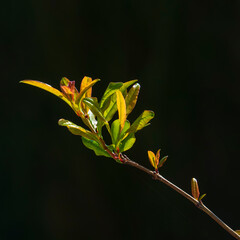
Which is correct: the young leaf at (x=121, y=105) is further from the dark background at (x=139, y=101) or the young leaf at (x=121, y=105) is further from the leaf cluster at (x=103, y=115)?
the dark background at (x=139, y=101)

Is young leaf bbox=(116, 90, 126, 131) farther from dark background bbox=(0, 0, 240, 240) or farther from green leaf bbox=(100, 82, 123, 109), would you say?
dark background bbox=(0, 0, 240, 240)

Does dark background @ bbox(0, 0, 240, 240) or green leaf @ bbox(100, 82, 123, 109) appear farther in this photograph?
dark background @ bbox(0, 0, 240, 240)

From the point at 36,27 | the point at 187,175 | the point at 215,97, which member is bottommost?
the point at 187,175

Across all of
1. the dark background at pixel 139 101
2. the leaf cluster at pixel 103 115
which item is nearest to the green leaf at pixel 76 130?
the leaf cluster at pixel 103 115

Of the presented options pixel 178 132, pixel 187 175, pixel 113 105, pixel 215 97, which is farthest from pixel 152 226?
pixel 113 105

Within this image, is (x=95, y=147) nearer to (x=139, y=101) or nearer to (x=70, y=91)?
(x=70, y=91)

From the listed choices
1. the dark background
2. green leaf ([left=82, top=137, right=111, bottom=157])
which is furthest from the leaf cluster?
the dark background

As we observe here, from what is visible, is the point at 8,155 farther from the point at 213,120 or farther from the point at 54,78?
the point at 213,120

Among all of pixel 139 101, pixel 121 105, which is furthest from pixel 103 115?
pixel 139 101
